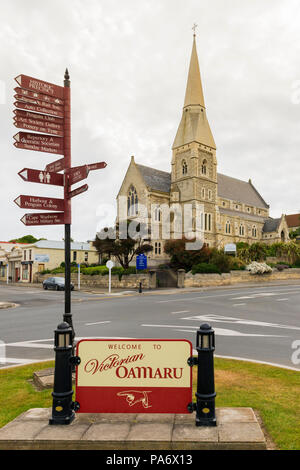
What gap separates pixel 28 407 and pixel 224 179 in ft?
235

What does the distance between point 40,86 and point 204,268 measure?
32811mm

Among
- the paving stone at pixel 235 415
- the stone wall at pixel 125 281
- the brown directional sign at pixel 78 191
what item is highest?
the brown directional sign at pixel 78 191

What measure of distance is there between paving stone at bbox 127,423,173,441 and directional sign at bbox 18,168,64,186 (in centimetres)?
407

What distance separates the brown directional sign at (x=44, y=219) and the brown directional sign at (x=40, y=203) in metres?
0.13

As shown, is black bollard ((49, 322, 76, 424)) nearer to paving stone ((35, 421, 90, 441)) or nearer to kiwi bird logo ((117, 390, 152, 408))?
paving stone ((35, 421, 90, 441))

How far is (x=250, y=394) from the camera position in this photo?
4.97m

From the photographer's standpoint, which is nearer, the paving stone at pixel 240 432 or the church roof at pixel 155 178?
the paving stone at pixel 240 432

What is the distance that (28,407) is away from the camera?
4535 millimetres

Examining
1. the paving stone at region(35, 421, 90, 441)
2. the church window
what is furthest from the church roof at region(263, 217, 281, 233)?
the paving stone at region(35, 421, 90, 441)

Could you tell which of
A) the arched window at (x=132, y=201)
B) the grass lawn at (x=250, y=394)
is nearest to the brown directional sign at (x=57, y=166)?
the grass lawn at (x=250, y=394)

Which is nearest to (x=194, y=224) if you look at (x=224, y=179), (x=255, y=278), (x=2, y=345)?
(x=255, y=278)

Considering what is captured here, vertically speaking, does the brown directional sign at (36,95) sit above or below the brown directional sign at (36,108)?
above

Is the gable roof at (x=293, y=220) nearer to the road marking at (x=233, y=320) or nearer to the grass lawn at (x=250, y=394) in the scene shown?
the road marking at (x=233, y=320)

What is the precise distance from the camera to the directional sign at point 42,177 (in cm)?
569
